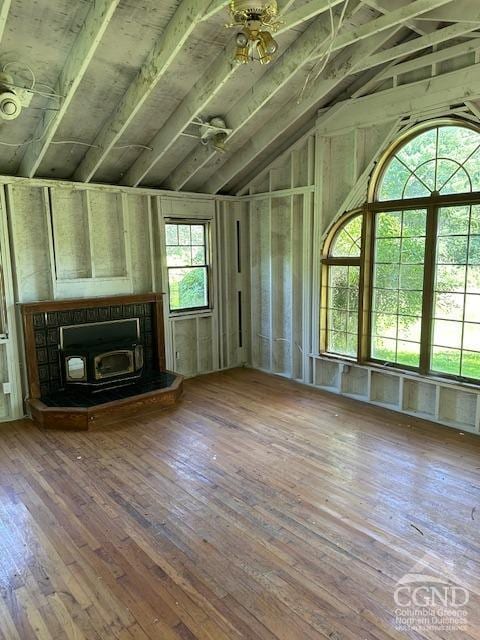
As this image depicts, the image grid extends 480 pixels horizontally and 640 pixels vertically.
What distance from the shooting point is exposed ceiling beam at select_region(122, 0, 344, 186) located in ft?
10.5

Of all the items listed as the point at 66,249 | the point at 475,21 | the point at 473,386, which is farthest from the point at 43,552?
the point at 475,21

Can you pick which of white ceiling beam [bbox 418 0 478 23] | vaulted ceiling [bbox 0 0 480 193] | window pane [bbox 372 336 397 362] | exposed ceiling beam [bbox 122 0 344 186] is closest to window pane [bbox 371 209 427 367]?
window pane [bbox 372 336 397 362]

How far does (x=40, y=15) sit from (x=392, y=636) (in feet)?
15.5

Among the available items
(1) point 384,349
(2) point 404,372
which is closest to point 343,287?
(1) point 384,349

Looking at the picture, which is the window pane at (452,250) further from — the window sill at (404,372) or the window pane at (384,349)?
the window sill at (404,372)

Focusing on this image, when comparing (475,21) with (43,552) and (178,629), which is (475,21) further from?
(43,552)

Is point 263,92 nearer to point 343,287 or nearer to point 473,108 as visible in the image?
point 473,108

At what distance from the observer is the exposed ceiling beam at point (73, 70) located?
10.5ft

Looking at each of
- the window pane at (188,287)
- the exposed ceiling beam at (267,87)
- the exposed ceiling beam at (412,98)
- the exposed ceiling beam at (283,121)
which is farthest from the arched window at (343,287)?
the window pane at (188,287)

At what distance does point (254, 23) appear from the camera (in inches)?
88.4

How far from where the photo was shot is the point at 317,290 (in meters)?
5.85

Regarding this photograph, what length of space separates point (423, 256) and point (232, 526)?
351 cm

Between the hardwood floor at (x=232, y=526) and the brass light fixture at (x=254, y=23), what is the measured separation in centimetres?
303

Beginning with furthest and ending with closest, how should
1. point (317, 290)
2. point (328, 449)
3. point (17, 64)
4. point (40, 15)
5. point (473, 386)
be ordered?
1. point (317, 290)
2. point (473, 386)
3. point (328, 449)
4. point (17, 64)
5. point (40, 15)
